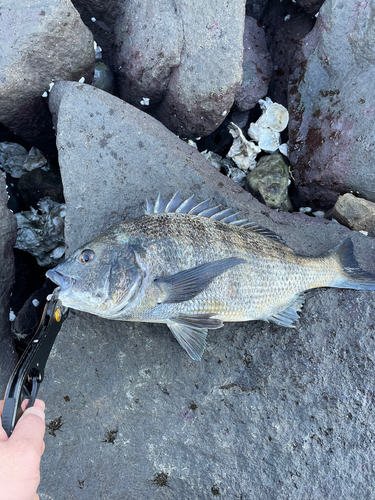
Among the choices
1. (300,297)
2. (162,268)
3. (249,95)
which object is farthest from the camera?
(249,95)

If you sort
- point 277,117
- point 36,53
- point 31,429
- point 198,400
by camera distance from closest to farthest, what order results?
point 31,429
point 198,400
point 36,53
point 277,117

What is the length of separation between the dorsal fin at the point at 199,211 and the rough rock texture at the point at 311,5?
290 cm

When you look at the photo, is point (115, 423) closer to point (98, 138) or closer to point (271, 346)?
point (271, 346)

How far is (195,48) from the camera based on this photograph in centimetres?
350

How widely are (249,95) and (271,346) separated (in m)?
3.05

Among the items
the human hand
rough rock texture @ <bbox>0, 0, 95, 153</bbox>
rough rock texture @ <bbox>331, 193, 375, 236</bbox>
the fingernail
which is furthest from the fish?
rough rock texture @ <bbox>0, 0, 95, 153</bbox>

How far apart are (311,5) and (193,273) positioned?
3.73 m

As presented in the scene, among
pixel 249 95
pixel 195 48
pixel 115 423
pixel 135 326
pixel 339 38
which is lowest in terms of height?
pixel 115 423

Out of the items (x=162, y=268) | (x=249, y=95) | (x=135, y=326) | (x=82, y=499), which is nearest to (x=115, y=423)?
(x=82, y=499)

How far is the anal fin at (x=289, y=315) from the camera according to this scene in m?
2.92

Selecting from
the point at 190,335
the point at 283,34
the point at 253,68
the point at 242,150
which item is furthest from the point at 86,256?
the point at 283,34

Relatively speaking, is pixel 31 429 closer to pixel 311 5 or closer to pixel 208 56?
pixel 208 56

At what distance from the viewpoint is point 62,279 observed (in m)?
2.41

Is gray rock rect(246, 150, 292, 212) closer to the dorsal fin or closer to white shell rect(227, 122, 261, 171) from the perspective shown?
white shell rect(227, 122, 261, 171)
